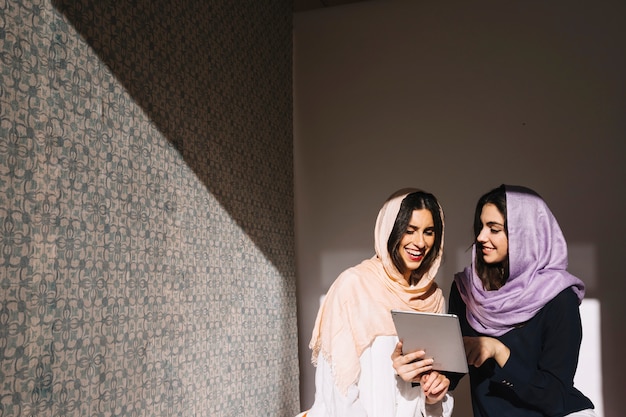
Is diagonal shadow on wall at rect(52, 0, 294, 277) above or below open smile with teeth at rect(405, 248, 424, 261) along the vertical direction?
above

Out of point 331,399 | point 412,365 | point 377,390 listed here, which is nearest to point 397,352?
point 412,365

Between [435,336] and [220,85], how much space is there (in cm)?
164

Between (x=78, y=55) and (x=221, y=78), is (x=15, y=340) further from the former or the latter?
(x=221, y=78)

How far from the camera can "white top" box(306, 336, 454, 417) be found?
240 cm

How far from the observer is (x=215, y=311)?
2.88 meters

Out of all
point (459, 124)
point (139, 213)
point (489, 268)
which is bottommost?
point (489, 268)

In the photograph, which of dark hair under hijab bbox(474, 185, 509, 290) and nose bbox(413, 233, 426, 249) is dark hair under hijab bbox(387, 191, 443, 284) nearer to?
nose bbox(413, 233, 426, 249)

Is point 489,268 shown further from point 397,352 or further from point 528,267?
point 397,352

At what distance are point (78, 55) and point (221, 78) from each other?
3.53ft

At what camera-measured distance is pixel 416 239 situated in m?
2.51

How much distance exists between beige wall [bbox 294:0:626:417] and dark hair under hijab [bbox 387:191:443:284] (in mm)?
1236

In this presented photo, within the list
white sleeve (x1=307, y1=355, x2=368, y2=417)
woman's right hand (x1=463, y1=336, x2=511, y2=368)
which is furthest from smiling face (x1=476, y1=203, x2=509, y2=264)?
white sleeve (x1=307, y1=355, x2=368, y2=417)

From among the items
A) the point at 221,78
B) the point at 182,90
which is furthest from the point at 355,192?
the point at 182,90

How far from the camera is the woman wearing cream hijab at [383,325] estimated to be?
2389 mm
